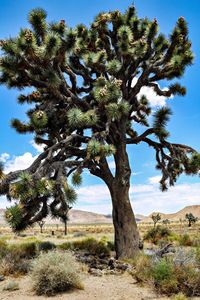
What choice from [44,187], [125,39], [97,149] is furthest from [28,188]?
[125,39]

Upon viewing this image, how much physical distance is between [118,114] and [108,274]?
14.4 feet

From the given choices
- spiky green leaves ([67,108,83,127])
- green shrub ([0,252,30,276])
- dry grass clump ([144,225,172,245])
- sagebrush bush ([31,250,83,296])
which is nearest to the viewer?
sagebrush bush ([31,250,83,296])

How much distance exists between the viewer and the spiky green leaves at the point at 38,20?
1113cm

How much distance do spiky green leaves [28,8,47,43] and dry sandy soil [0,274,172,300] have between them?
22.5ft

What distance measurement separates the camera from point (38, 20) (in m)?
11.2

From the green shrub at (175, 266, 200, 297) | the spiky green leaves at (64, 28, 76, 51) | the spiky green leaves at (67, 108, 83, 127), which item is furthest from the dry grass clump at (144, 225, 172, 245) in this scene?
the spiky green leaves at (64, 28, 76, 51)

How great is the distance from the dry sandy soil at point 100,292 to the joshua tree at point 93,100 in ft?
7.09

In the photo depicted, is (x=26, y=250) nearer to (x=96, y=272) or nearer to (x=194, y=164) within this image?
(x=96, y=272)

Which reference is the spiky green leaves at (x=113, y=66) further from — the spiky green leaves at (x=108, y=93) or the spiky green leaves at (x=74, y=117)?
the spiky green leaves at (x=74, y=117)

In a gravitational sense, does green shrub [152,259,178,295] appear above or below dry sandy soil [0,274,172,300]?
above

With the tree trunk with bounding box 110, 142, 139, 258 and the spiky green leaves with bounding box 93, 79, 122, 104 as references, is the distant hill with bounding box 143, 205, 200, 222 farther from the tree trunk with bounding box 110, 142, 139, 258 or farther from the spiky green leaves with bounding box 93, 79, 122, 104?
the spiky green leaves with bounding box 93, 79, 122, 104

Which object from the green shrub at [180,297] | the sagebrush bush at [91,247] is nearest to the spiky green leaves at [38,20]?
the sagebrush bush at [91,247]

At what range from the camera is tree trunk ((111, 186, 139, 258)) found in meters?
12.0

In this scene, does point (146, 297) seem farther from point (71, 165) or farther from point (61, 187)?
point (71, 165)
